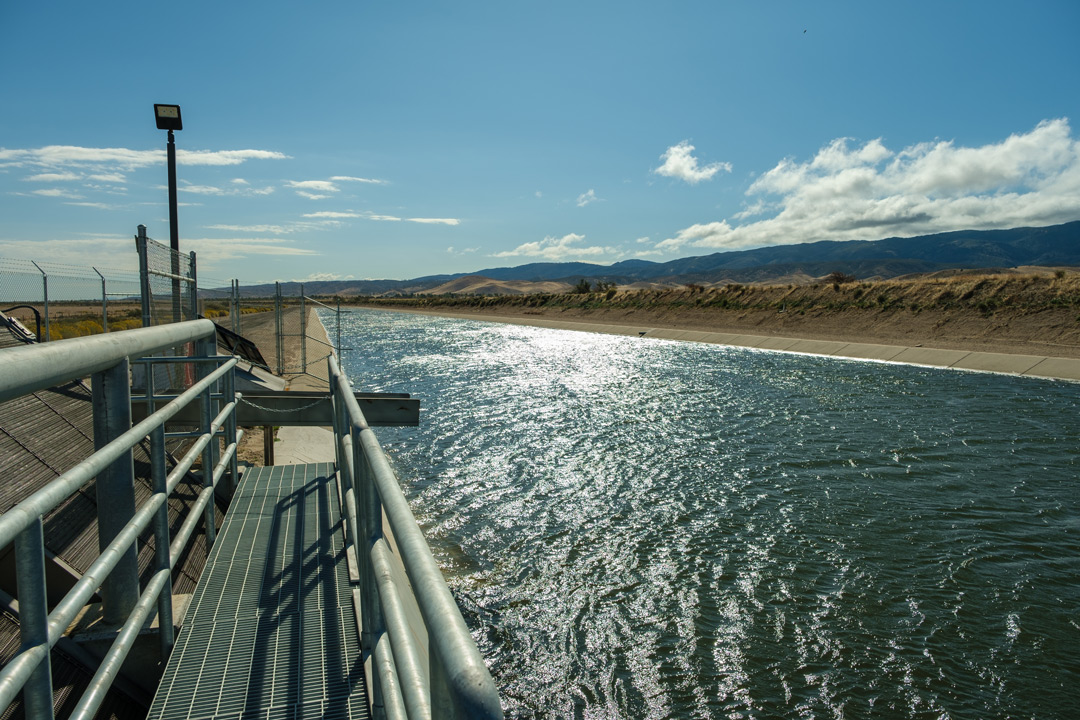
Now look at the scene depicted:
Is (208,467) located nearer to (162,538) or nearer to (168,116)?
(162,538)

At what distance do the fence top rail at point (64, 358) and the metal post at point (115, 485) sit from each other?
4.8 inches

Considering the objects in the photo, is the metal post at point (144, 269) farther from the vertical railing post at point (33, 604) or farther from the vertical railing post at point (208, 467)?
the vertical railing post at point (33, 604)

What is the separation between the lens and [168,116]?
11.2 metres

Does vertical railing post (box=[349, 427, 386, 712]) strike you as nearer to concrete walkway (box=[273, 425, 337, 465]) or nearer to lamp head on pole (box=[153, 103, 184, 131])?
concrete walkway (box=[273, 425, 337, 465])

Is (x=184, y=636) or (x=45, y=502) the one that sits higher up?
(x=45, y=502)

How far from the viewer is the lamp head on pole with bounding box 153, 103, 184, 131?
36.5ft

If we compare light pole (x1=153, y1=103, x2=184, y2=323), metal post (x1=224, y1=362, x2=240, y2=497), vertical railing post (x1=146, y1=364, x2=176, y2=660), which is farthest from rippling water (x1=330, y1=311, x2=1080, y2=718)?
light pole (x1=153, y1=103, x2=184, y2=323)

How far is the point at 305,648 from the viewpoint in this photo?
3461 millimetres

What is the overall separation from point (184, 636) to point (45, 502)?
247 centimetres

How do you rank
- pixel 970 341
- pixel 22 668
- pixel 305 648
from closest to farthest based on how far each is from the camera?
pixel 22 668, pixel 305 648, pixel 970 341

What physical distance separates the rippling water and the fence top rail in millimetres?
4178

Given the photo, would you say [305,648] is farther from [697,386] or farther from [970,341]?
[970,341]

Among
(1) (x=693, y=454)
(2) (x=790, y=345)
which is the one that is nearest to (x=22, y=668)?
(1) (x=693, y=454)

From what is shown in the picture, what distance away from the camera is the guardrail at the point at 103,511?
157 cm
